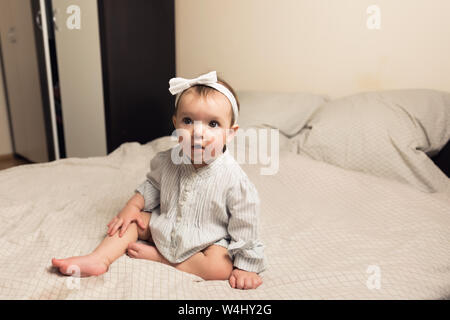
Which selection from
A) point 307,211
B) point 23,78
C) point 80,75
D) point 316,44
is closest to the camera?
Answer: point 307,211

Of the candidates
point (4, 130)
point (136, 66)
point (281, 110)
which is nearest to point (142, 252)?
point (281, 110)

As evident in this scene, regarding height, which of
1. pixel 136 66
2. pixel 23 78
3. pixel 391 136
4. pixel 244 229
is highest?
pixel 136 66

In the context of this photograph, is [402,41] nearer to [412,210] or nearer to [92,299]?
[412,210]

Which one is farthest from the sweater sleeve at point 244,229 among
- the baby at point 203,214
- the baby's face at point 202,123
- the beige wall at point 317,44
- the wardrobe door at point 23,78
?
the wardrobe door at point 23,78

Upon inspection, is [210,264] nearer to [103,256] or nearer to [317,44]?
[103,256]

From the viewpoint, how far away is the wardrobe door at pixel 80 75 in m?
2.20

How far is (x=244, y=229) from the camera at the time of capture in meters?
0.84

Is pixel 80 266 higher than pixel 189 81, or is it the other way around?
pixel 189 81

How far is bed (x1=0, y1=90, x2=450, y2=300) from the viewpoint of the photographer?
0.76 m

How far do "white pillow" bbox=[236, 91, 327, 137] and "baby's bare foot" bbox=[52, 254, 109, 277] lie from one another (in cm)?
108

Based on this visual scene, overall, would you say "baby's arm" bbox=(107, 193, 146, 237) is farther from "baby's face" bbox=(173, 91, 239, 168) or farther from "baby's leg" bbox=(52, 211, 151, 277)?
"baby's face" bbox=(173, 91, 239, 168)

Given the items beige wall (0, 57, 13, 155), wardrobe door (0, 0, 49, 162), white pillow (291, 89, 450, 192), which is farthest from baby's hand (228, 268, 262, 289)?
beige wall (0, 57, 13, 155)

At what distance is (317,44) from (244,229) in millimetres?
1351

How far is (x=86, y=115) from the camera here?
238 cm
